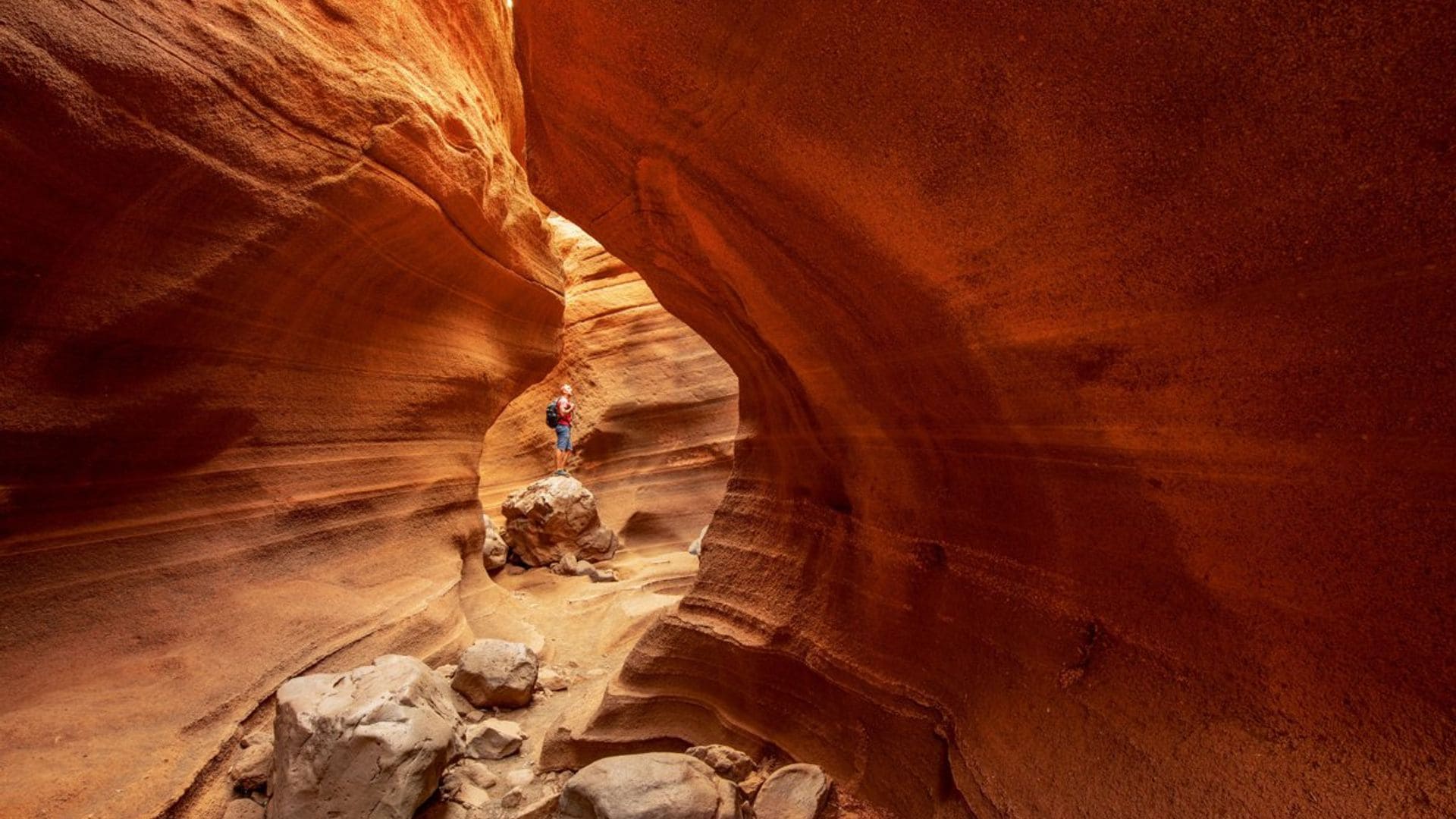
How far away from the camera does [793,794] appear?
8.30ft

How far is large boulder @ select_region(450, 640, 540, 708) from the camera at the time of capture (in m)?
3.74

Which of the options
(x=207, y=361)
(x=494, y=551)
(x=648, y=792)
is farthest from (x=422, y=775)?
(x=494, y=551)

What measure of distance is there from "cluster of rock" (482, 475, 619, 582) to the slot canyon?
2394mm

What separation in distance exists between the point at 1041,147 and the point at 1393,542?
111 centimetres

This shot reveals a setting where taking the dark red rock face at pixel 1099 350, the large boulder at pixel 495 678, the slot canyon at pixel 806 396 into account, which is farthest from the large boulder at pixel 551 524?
the dark red rock face at pixel 1099 350

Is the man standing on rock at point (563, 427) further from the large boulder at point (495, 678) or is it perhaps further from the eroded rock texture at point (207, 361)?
the large boulder at point (495, 678)

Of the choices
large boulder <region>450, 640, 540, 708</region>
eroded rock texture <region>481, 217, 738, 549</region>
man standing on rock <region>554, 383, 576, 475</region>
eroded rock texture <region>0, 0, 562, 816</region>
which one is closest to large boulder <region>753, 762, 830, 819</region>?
large boulder <region>450, 640, 540, 708</region>

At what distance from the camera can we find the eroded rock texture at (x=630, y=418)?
31.4ft

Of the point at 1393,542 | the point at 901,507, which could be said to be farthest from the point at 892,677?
the point at 1393,542

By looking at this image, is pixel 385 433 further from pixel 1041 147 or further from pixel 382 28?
pixel 1041 147

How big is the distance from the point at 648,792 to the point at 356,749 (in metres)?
1.10

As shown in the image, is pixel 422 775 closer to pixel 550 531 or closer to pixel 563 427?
pixel 550 531

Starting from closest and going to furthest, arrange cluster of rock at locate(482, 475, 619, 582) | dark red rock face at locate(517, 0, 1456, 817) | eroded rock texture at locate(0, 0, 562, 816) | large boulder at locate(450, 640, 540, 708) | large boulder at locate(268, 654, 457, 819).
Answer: dark red rock face at locate(517, 0, 1456, 817)
large boulder at locate(268, 654, 457, 819)
eroded rock texture at locate(0, 0, 562, 816)
large boulder at locate(450, 640, 540, 708)
cluster of rock at locate(482, 475, 619, 582)

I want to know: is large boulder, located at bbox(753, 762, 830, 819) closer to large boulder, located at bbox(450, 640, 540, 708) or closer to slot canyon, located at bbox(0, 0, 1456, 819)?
slot canyon, located at bbox(0, 0, 1456, 819)
